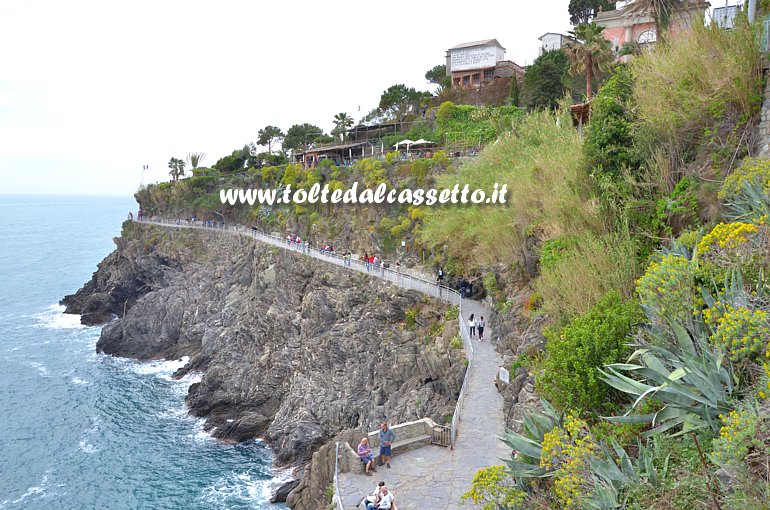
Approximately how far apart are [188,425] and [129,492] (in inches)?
285

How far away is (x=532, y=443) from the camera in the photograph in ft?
32.4

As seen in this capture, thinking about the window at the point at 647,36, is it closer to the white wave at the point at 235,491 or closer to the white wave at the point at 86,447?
the white wave at the point at 235,491

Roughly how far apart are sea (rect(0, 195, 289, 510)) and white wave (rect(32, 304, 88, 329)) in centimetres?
131

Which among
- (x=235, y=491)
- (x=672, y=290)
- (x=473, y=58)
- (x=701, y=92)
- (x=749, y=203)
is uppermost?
(x=473, y=58)

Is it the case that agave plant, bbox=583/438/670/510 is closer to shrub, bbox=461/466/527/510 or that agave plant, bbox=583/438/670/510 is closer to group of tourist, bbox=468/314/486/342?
shrub, bbox=461/466/527/510

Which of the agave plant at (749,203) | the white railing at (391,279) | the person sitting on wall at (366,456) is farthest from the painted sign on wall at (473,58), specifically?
the person sitting on wall at (366,456)

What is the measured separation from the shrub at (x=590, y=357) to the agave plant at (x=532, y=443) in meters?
0.51

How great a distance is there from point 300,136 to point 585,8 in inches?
1616

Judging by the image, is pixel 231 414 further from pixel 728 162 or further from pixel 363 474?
pixel 728 162

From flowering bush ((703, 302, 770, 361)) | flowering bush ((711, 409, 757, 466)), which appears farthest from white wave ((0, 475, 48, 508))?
flowering bush ((703, 302, 770, 361))

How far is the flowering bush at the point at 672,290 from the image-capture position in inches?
356

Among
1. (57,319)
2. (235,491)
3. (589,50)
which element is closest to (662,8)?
(589,50)

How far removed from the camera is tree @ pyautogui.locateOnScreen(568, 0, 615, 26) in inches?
2067

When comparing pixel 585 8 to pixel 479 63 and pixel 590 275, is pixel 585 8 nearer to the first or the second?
pixel 479 63
